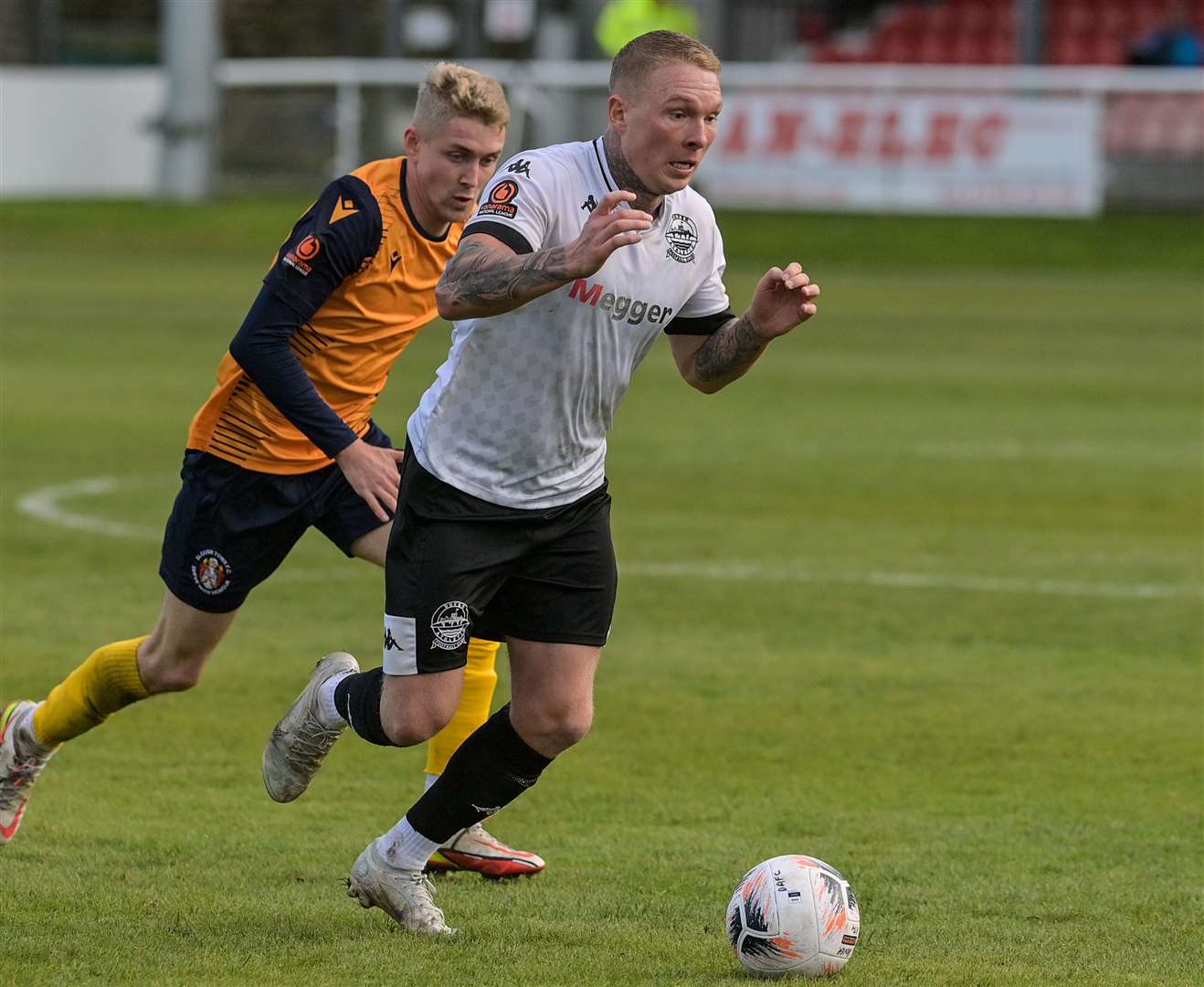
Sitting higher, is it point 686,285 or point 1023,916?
point 686,285

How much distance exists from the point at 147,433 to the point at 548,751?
935 centimetres

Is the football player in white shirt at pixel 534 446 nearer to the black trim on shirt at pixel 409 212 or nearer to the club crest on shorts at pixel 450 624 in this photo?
the club crest on shorts at pixel 450 624

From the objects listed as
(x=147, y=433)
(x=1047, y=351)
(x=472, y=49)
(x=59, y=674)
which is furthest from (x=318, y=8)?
(x=59, y=674)

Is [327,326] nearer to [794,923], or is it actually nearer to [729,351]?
[729,351]

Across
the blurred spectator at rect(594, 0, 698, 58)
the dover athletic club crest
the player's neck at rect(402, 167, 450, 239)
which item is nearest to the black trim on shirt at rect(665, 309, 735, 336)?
the dover athletic club crest

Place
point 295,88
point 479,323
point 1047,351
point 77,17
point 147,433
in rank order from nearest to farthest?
point 479,323 < point 147,433 < point 1047,351 < point 295,88 < point 77,17

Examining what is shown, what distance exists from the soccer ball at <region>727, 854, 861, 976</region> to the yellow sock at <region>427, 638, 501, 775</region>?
1.26m

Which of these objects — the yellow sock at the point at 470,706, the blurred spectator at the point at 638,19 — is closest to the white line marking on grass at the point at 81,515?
the yellow sock at the point at 470,706

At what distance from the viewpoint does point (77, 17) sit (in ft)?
120

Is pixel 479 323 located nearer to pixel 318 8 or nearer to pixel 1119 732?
pixel 1119 732

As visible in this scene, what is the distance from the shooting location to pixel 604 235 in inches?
172

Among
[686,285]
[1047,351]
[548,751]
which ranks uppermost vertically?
[686,285]

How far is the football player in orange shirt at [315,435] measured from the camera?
553cm

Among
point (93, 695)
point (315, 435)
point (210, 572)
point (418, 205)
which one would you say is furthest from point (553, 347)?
point (93, 695)
